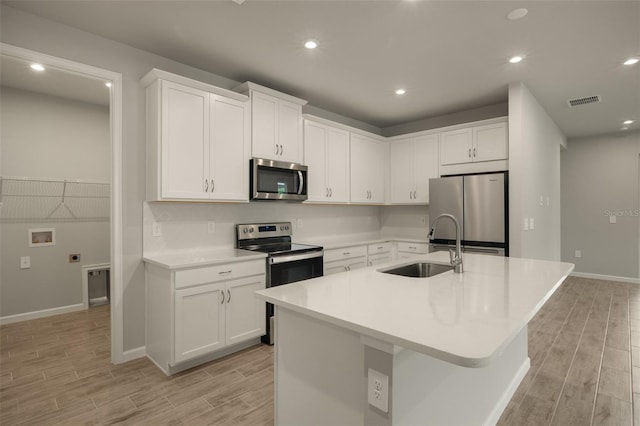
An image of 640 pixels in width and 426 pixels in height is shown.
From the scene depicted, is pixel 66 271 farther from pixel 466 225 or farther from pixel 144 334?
pixel 466 225

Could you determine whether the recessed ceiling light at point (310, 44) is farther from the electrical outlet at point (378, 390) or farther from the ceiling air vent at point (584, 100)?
the ceiling air vent at point (584, 100)

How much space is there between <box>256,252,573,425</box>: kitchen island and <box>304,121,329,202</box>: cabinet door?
2106 millimetres

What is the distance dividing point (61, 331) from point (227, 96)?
3052mm

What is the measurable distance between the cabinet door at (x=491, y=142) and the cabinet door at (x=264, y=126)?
2533 mm

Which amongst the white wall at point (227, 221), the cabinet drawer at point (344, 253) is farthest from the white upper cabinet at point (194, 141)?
the cabinet drawer at point (344, 253)

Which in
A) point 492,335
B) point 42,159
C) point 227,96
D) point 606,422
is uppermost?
point 227,96

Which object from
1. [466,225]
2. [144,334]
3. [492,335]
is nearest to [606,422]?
[492,335]

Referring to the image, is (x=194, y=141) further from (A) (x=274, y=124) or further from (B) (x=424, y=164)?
(B) (x=424, y=164)

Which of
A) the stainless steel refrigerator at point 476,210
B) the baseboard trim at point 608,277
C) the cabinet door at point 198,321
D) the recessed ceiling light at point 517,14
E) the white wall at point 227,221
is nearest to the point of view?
the recessed ceiling light at point 517,14

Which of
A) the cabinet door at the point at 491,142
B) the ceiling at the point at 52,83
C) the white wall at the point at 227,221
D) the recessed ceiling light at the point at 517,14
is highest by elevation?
the ceiling at the point at 52,83

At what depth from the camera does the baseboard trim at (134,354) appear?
2768 millimetres

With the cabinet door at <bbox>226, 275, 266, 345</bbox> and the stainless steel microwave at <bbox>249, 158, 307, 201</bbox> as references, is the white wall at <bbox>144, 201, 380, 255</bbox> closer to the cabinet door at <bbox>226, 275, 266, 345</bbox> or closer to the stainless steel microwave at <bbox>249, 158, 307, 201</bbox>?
the stainless steel microwave at <bbox>249, 158, 307, 201</bbox>

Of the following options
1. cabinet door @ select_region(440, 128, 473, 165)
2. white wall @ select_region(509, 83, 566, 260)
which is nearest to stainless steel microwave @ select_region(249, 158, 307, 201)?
cabinet door @ select_region(440, 128, 473, 165)

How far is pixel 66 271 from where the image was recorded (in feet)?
13.5
